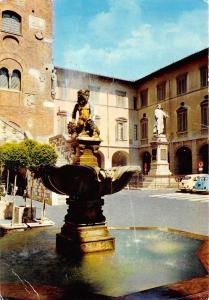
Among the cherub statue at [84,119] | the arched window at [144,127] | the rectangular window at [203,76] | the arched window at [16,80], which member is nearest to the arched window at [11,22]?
the arched window at [16,80]

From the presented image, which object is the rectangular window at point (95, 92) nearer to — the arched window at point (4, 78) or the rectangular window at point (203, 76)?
the rectangular window at point (203, 76)

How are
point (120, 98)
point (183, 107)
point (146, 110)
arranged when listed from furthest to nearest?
point (120, 98), point (146, 110), point (183, 107)

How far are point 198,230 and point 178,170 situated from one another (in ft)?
76.3

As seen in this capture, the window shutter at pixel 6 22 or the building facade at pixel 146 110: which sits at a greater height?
the window shutter at pixel 6 22

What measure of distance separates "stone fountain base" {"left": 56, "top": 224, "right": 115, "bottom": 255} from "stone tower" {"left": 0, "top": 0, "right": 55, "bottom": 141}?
19.9 metres

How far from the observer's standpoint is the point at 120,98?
119 ft

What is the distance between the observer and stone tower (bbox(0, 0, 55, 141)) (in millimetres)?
24766

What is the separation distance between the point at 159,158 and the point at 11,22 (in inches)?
575

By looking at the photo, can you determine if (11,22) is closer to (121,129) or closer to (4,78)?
(4,78)

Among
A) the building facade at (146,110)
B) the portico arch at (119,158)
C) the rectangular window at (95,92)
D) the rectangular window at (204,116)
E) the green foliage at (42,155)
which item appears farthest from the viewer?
the portico arch at (119,158)

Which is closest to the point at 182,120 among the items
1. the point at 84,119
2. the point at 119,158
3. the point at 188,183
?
the point at 119,158

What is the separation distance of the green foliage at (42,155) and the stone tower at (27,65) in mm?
5773

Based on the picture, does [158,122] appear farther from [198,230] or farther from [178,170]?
[198,230]

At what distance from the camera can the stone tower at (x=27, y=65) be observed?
24766 mm
